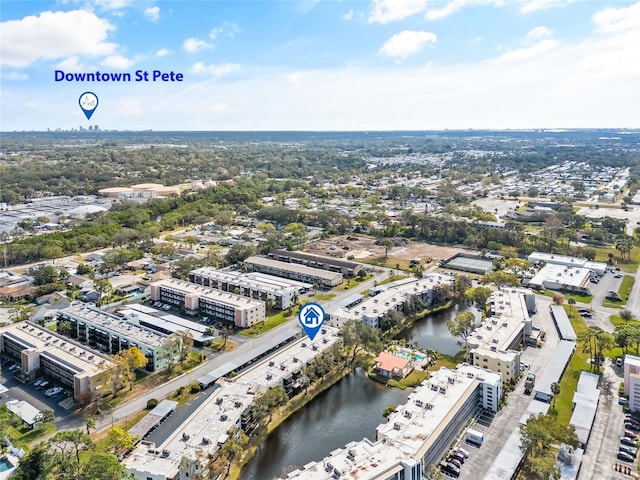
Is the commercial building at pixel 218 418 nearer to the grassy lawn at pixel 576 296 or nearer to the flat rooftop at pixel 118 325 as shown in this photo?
the flat rooftop at pixel 118 325

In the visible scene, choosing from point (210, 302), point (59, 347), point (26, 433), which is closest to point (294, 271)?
point (210, 302)

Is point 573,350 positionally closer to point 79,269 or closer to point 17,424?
point 17,424

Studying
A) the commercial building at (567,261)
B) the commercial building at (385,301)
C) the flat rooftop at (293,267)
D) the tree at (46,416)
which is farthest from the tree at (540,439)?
the commercial building at (567,261)

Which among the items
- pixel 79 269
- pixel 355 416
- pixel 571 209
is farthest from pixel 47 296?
pixel 571 209

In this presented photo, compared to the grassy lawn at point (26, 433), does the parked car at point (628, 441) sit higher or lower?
higher

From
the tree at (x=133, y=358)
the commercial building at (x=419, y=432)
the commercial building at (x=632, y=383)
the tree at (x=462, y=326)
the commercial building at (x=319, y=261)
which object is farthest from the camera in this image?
the commercial building at (x=319, y=261)

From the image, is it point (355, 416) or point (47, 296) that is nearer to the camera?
point (355, 416)
